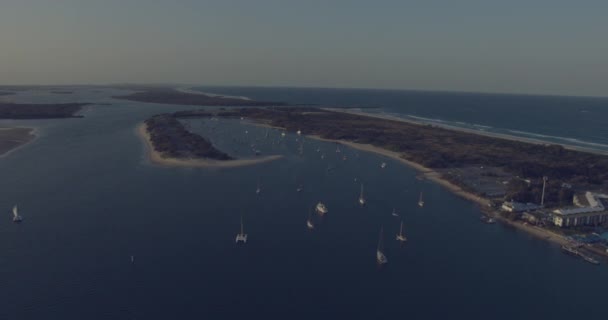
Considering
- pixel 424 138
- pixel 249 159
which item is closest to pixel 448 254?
pixel 249 159

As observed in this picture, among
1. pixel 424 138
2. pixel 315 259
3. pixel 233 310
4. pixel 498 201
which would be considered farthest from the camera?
pixel 424 138

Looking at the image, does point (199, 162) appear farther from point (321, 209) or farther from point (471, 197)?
point (471, 197)

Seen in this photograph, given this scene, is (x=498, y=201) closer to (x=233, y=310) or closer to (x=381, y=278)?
(x=381, y=278)

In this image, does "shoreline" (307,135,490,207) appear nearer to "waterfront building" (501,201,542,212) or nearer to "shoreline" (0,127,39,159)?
"waterfront building" (501,201,542,212)

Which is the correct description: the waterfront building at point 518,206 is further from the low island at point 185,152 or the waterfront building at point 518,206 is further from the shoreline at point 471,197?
the low island at point 185,152

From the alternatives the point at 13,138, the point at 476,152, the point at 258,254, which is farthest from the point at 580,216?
the point at 13,138
